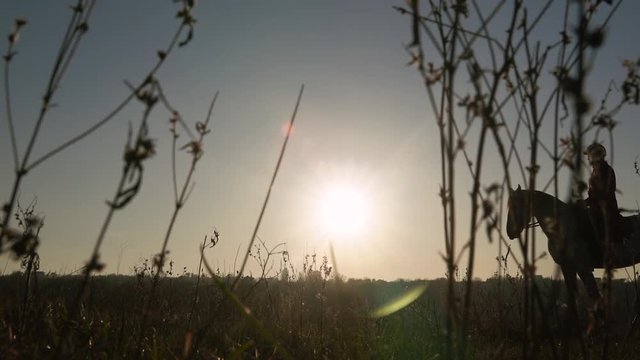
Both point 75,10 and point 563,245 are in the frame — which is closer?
point 75,10

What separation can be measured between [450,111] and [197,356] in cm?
298

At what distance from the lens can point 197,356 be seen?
3.56 metres

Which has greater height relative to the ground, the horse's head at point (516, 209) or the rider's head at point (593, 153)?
the rider's head at point (593, 153)

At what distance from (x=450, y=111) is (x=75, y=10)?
110 centimetres

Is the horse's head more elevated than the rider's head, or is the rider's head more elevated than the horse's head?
the rider's head

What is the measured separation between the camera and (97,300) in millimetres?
11828

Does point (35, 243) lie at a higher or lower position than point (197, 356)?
higher

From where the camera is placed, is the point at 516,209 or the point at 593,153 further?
the point at 516,209

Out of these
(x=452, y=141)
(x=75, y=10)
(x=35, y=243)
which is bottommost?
(x=35, y=243)

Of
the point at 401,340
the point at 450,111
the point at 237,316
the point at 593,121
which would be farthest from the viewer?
the point at 237,316

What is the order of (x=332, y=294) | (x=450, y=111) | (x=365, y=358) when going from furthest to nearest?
(x=332, y=294) < (x=365, y=358) < (x=450, y=111)

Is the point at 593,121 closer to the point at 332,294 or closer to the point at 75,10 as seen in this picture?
the point at 75,10

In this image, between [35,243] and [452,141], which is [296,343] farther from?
[452,141]

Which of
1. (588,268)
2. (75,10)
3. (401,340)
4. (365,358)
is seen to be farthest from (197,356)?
(588,268)
